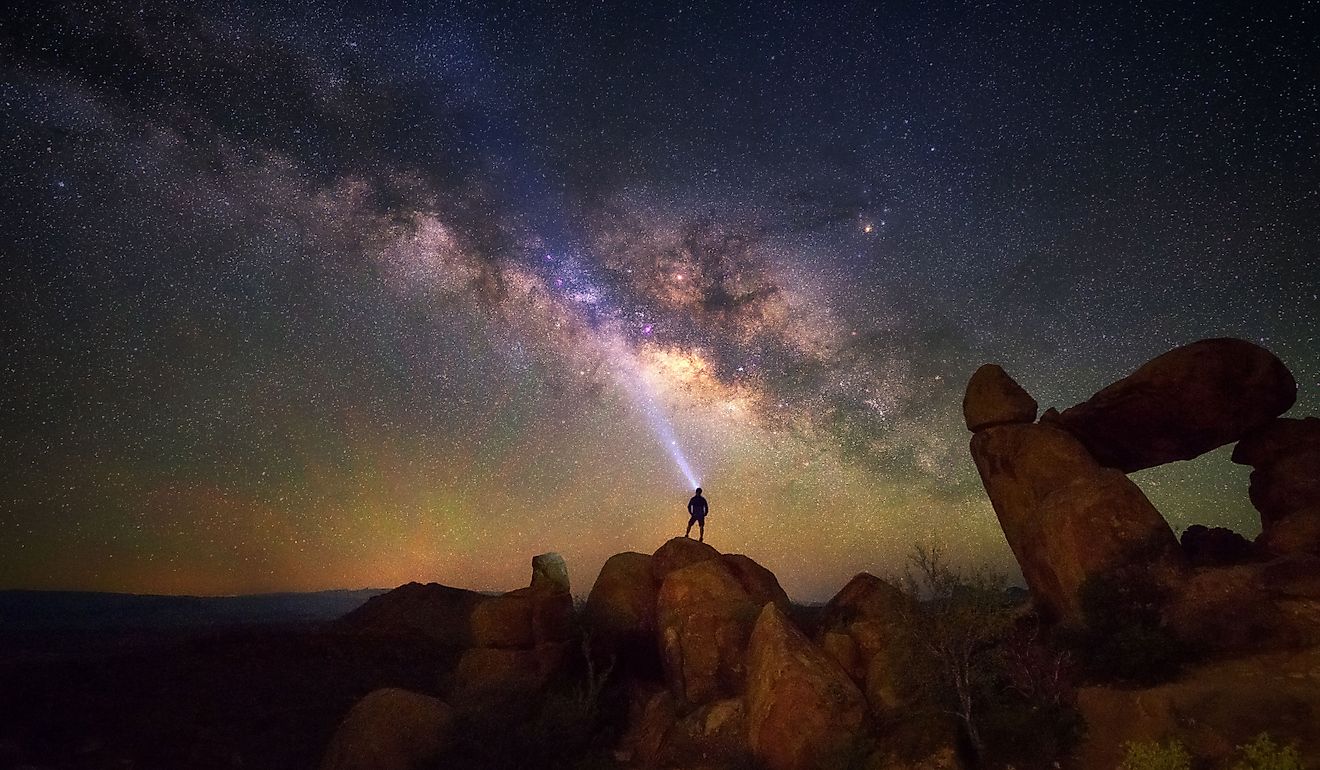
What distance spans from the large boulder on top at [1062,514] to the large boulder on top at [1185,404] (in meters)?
2.33

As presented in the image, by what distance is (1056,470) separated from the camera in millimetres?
23406

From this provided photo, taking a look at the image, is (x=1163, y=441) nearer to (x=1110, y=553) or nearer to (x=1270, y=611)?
(x=1110, y=553)

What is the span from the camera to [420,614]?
45.1m

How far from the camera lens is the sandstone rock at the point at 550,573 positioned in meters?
26.5

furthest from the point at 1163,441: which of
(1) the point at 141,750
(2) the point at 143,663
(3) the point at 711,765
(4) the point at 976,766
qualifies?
(2) the point at 143,663

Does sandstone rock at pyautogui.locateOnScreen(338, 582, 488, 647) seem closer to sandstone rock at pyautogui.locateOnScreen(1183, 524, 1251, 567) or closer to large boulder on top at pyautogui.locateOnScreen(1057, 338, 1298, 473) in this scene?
large boulder on top at pyautogui.locateOnScreen(1057, 338, 1298, 473)

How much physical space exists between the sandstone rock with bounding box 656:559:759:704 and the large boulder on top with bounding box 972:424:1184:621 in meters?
10.2

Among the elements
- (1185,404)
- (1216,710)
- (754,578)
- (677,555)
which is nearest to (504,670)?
(677,555)

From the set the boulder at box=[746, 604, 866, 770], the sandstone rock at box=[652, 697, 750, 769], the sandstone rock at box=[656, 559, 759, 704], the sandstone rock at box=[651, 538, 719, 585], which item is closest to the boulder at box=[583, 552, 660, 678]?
the sandstone rock at box=[651, 538, 719, 585]

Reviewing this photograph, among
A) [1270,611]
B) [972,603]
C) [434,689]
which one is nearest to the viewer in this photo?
[1270,611]

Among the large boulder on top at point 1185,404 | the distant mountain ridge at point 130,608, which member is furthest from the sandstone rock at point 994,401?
the distant mountain ridge at point 130,608

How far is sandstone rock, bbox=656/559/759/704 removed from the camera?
70.4ft

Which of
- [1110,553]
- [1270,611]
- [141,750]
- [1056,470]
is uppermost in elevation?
[1056,470]

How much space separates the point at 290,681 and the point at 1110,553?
117ft
